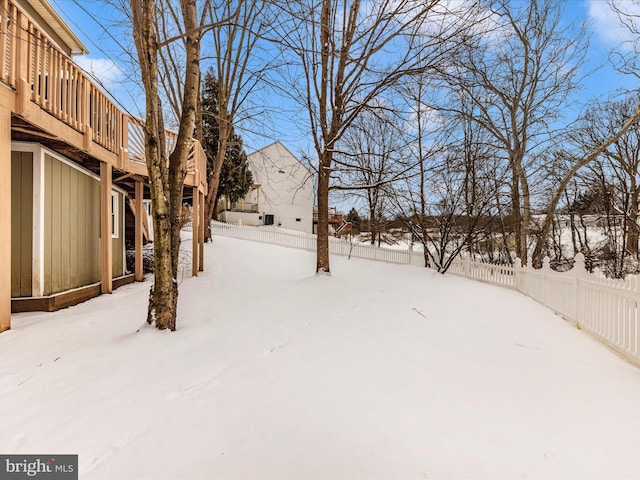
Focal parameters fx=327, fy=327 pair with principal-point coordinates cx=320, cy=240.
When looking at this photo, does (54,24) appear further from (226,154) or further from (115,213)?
(226,154)

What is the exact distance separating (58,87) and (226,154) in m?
15.4

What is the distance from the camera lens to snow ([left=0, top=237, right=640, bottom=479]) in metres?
1.86

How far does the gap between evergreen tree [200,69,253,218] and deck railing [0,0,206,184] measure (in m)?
10.1

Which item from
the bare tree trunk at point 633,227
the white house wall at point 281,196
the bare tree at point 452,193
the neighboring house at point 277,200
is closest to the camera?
the bare tree at point 452,193

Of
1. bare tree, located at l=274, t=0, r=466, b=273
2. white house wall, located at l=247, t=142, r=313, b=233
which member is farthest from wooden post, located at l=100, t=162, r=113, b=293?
white house wall, located at l=247, t=142, r=313, b=233

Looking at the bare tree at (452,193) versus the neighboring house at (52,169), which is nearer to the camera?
the neighboring house at (52,169)

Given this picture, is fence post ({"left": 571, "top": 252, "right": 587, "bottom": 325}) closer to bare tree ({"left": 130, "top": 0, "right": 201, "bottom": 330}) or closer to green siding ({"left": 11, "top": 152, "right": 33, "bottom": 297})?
bare tree ({"left": 130, "top": 0, "right": 201, "bottom": 330})

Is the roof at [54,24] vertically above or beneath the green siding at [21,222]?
above

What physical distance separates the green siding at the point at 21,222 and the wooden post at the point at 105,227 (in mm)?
1352

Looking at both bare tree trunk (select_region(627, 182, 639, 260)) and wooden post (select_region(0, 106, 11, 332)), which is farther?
bare tree trunk (select_region(627, 182, 639, 260))

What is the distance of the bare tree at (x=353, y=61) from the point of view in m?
7.18

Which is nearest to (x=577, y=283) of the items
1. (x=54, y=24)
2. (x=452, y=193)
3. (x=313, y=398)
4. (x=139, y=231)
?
(x=313, y=398)

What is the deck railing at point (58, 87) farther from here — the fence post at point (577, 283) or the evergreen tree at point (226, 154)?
the evergreen tree at point (226, 154)

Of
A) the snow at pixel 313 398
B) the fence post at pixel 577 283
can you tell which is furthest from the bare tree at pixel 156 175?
the fence post at pixel 577 283
